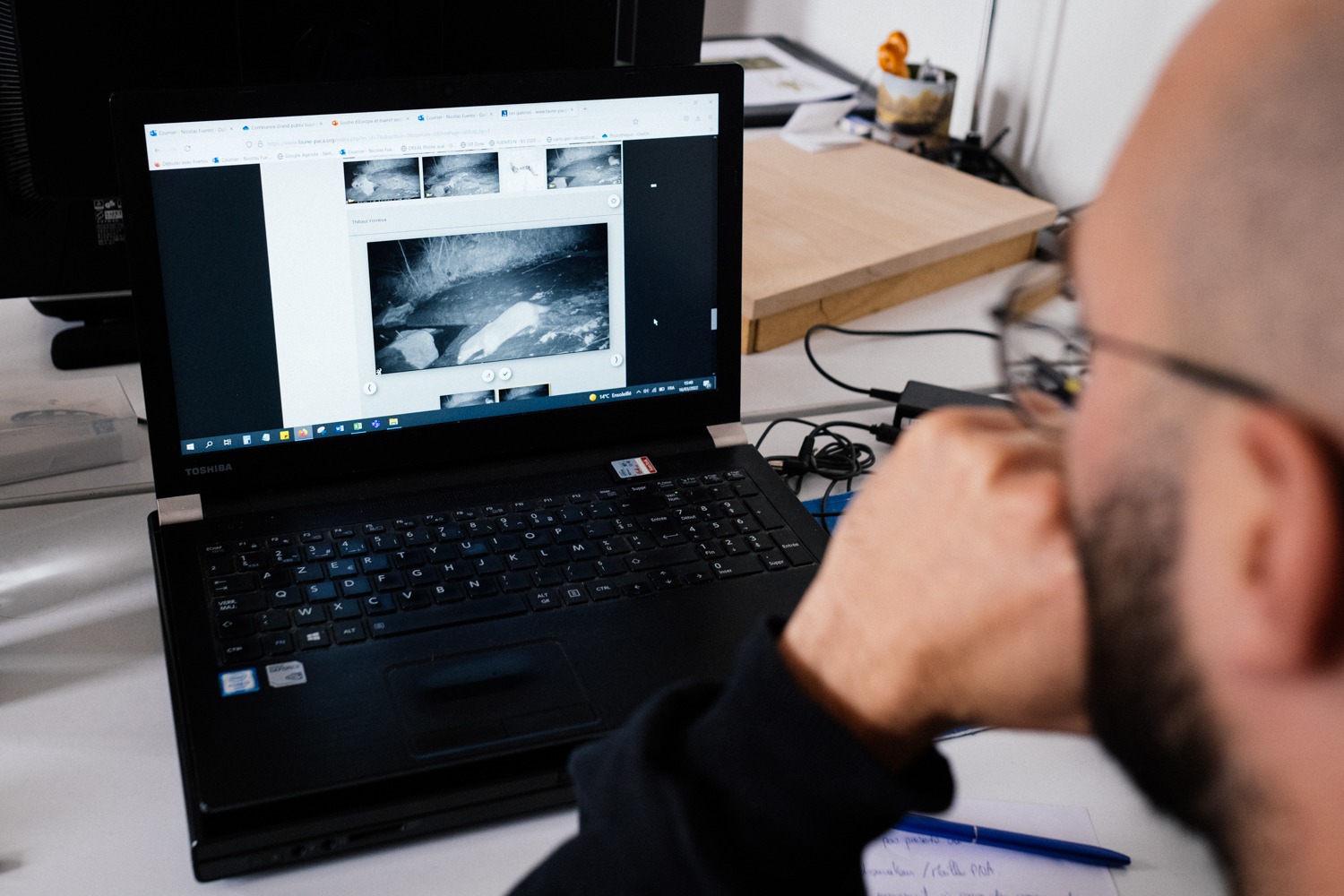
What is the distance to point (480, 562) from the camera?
2.76ft

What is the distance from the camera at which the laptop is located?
718 millimetres

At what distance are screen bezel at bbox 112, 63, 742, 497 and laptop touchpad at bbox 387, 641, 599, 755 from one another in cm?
23

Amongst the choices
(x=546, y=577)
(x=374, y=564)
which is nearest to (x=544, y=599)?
(x=546, y=577)

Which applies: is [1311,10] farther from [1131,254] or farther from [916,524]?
[916,524]

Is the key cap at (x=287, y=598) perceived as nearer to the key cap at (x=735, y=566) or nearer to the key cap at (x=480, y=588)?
the key cap at (x=480, y=588)

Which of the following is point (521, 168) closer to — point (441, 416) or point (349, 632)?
point (441, 416)

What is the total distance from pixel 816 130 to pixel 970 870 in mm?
1338

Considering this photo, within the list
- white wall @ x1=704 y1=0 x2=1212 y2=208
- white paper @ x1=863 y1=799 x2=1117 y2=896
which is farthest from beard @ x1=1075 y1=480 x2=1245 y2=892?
white wall @ x1=704 y1=0 x2=1212 y2=208

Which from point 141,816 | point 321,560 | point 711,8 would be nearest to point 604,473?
point 321,560

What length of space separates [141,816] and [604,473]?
43 centimetres

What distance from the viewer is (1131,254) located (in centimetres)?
41

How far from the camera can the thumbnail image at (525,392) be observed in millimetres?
948

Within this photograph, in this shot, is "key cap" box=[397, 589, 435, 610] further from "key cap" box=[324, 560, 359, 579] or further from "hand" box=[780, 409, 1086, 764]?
"hand" box=[780, 409, 1086, 764]

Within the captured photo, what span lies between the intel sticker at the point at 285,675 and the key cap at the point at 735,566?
1.00 ft
